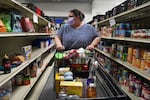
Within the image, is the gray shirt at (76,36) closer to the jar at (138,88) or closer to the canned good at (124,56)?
the canned good at (124,56)

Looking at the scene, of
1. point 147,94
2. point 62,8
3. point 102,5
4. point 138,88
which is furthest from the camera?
point 62,8

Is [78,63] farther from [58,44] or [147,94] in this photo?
[147,94]

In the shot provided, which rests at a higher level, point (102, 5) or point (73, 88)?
point (102, 5)

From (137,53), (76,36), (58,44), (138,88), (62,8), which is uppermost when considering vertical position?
(62,8)

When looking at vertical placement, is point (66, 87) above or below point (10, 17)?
below

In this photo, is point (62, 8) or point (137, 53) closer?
point (137, 53)

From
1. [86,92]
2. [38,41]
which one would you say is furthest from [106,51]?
[86,92]

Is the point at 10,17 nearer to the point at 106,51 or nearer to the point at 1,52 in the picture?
the point at 1,52

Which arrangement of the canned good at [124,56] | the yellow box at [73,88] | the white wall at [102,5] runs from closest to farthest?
1. the yellow box at [73,88]
2. the canned good at [124,56]
3. the white wall at [102,5]

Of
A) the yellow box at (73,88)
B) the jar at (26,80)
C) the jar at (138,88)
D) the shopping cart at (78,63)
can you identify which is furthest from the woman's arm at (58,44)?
the jar at (138,88)

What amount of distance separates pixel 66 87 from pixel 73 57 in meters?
0.60

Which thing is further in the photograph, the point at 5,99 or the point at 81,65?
the point at 81,65

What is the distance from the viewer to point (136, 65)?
8.89ft

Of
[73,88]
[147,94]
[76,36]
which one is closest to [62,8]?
[76,36]
